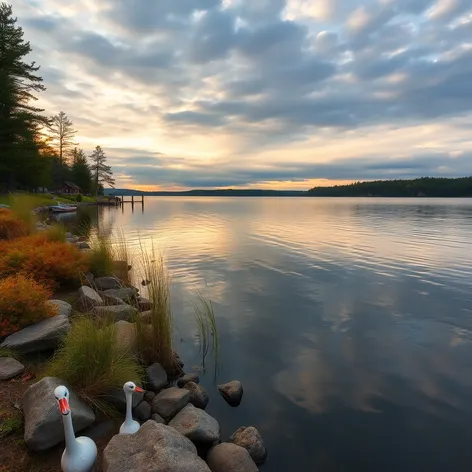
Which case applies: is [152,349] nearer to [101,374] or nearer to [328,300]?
[101,374]

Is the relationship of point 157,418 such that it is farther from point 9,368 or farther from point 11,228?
point 11,228

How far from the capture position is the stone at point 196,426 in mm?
4719

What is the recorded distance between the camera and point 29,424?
3947 mm

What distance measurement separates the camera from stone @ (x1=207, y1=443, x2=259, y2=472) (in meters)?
4.32

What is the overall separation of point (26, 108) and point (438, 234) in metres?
51.7

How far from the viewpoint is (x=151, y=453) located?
Result: 3.49 m

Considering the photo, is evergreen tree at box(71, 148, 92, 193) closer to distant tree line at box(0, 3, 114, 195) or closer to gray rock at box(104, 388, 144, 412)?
distant tree line at box(0, 3, 114, 195)

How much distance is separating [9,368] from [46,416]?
1.82m

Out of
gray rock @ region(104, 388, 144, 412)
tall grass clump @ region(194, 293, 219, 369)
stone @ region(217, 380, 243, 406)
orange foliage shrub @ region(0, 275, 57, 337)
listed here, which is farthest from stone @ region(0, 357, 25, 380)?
tall grass clump @ region(194, 293, 219, 369)

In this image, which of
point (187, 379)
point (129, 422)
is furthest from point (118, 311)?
point (129, 422)

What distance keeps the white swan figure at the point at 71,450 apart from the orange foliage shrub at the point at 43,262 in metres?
5.91

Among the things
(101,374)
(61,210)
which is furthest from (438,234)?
(61,210)

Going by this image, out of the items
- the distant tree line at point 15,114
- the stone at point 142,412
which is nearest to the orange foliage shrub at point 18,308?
the stone at point 142,412

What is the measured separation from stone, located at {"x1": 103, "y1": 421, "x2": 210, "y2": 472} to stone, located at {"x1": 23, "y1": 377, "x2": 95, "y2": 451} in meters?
0.75
